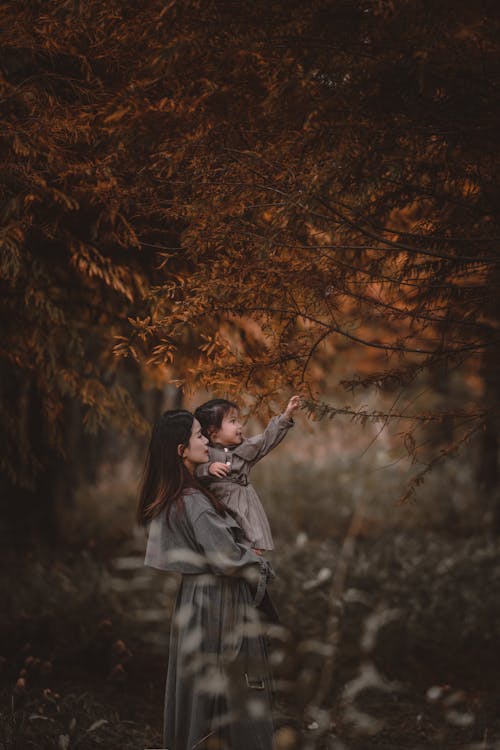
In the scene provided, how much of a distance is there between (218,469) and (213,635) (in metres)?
0.81

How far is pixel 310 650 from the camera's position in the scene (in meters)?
5.10

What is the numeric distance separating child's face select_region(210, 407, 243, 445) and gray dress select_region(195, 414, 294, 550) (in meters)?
0.04

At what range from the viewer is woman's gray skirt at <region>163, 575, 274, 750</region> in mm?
3686

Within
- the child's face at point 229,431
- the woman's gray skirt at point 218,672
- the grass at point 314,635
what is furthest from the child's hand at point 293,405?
the woman's gray skirt at point 218,672

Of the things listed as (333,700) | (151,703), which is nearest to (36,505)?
(151,703)

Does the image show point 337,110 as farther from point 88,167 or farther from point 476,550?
point 476,550

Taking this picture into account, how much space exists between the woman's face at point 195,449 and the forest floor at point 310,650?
984 mm

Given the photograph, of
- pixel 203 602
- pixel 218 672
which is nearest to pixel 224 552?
pixel 203 602

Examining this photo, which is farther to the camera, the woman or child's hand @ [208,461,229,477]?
child's hand @ [208,461,229,477]

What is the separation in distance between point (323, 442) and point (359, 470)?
243 centimetres

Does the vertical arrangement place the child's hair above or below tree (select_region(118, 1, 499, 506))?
below

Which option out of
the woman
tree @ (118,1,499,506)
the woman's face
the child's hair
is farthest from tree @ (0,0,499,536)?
the woman

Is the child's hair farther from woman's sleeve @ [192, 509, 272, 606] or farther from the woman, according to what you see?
woman's sleeve @ [192, 509, 272, 606]

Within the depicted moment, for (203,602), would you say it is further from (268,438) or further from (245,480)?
(268,438)
